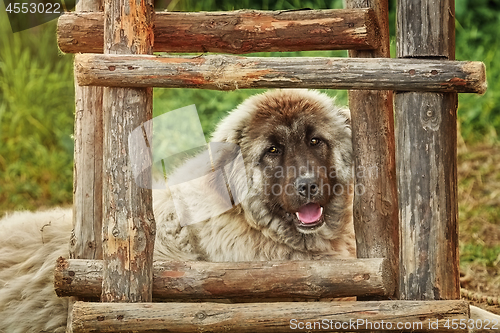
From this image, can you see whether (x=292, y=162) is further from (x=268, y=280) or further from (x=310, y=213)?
(x=268, y=280)

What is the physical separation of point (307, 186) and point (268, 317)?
875 millimetres

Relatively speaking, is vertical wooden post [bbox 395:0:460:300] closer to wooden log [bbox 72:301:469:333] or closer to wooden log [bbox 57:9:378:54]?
wooden log [bbox 72:301:469:333]

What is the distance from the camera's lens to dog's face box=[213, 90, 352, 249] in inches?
150

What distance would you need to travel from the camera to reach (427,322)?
3.13 meters

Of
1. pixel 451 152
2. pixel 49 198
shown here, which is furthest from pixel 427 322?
pixel 49 198

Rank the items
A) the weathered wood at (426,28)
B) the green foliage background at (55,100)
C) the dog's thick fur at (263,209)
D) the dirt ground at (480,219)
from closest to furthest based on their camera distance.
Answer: the weathered wood at (426,28) → the dog's thick fur at (263,209) → the dirt ground at (480,219) → the green foliage background at (55,100)

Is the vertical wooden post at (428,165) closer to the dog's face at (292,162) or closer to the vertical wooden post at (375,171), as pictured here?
the vertical wooden post at (375,171)

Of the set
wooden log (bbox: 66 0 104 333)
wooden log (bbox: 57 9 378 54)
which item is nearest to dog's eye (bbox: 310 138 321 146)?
wooden log (bbox: 57 9 378 54)

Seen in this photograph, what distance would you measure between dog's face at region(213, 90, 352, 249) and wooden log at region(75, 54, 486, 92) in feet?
2.64

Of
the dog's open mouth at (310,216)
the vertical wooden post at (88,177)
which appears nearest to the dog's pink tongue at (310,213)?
the dog's open mouth at (310,216)

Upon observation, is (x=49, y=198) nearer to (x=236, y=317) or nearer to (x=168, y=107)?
(x=168, y=107)

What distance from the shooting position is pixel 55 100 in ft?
24.8

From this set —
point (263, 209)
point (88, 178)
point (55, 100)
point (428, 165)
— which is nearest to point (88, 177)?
point (88, 178)

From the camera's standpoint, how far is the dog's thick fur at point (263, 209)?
3.74 metres
